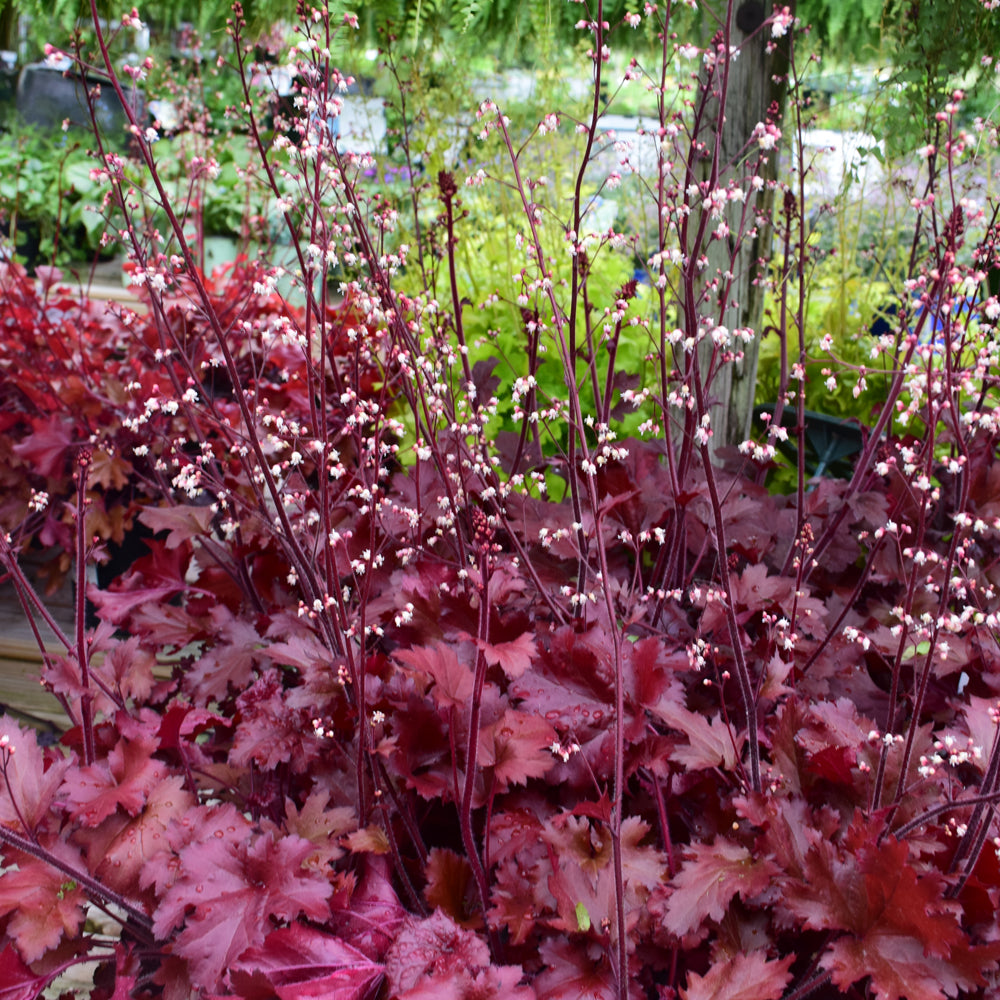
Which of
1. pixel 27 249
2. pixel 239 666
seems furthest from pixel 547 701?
pixel 27 249

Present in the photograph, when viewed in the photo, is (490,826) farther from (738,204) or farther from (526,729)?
(738,204)

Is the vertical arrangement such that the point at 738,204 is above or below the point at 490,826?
above

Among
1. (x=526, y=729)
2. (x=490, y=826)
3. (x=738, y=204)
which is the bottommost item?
(x=490, y=826)

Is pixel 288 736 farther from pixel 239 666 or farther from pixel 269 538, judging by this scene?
pixel 269 538

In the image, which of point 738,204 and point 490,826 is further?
point 738,204

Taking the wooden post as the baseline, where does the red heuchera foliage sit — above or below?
below

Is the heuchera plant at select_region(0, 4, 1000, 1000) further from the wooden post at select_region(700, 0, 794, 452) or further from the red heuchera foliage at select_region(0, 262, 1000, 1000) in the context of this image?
the wooden post at select_region(700, 0, 794, 452)

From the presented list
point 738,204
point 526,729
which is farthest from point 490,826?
point 738,204

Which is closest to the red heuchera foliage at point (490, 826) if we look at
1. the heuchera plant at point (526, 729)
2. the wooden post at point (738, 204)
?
the heuchera plant at point (526, 729)

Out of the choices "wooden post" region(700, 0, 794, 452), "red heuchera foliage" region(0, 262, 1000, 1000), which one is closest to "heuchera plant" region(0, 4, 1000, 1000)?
"red heuchera foliage" region(0, 262, 1000, 1000)

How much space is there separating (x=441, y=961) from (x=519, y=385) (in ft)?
2.33

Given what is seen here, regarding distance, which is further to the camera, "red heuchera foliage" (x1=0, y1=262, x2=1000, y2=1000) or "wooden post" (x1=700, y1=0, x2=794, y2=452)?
"wooden post" (x1=700, y1=0, x2=794, y2=452)

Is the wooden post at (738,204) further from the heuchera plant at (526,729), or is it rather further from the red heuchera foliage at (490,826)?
the red heuchera foliage at (490,826)

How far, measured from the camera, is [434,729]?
4.00 feet
